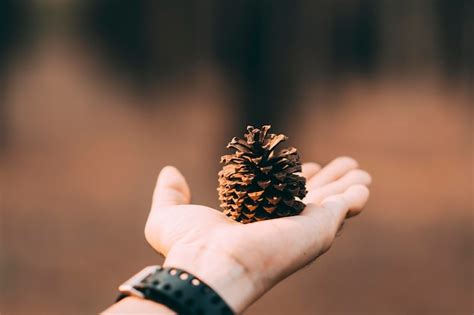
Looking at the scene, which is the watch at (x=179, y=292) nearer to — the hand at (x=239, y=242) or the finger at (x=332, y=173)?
the hand at (x=239, y=242)

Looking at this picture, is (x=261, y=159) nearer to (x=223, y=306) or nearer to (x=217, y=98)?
(x=223, y=306)

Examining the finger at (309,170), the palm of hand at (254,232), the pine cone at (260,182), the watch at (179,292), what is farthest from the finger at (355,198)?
the watch at (179,292)

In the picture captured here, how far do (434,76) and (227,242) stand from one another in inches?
54.1

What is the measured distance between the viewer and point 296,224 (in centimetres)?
76

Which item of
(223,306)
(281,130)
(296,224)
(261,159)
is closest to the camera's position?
(223,306)

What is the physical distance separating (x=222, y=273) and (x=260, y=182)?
0.23 metres

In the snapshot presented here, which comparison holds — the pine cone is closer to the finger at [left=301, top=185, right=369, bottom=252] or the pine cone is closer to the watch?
the finger at [left=301, top=185, right=369, bottom=252]

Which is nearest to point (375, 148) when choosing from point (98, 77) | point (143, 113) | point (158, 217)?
point (143, 113)

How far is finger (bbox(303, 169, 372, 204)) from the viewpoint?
101 centimetres

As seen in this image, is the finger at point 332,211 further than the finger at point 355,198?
No

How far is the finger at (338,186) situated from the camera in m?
1.01

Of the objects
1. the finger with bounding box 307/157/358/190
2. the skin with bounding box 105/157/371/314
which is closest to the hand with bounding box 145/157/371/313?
the skin with bounding box 105/157/371/314

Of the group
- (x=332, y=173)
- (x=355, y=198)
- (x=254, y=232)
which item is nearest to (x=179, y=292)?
(x=254, y=232)

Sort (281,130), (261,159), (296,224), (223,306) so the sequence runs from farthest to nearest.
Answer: (281,130) < (261,159) < (296,224) < (223,306)
